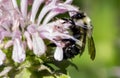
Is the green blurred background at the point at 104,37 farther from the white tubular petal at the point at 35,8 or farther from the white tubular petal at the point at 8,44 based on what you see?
the white tubular petal at the point at 8,44

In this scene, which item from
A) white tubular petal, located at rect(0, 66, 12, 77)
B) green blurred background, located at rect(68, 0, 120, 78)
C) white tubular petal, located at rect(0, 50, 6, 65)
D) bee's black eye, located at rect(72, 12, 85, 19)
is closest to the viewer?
white tubular petal, located at rect(0, 50, 6, 65)

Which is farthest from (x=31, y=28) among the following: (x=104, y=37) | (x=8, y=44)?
(x=104, y=37)

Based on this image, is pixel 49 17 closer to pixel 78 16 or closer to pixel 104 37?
pixel 78 16

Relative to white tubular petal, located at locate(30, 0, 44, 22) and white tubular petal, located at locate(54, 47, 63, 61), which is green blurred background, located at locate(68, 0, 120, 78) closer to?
white tubular petal, located at locate(30, 0, 44, 22)

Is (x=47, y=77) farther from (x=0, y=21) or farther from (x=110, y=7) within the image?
(x=110, y=7)

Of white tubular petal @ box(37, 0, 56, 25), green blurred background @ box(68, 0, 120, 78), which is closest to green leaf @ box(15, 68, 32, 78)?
white tubular petal @ box(37, 0, 56, 25)

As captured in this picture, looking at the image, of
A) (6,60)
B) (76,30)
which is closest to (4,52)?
(6,60)
